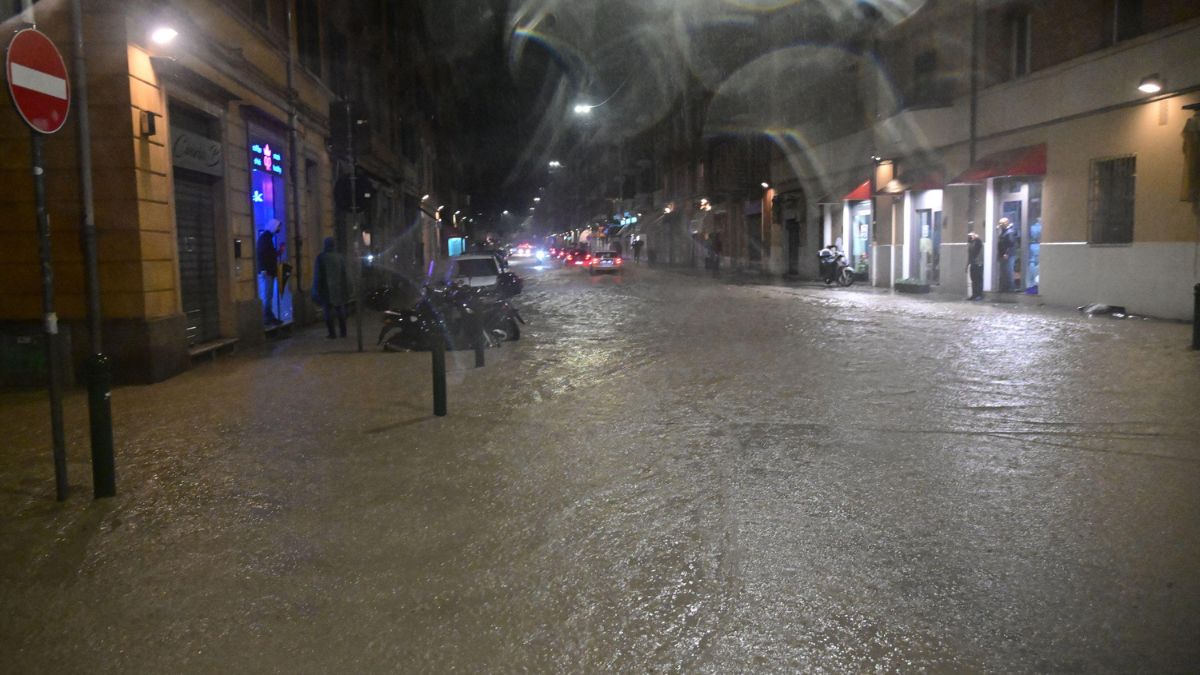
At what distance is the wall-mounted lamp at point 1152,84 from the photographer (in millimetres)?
17281

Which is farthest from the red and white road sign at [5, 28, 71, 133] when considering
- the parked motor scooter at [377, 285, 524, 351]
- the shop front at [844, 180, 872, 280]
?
the shop front at [844, 180, 872, 280]

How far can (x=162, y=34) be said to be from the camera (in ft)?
37.5

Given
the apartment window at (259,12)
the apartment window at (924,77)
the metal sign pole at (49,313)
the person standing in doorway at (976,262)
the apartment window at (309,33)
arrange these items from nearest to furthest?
Result: 1. the metal sign pole at (49,313)
2. the apartment window at (259,12)
3. the apartment window at (309,33)
4. the person standing in doorway at (976,262)
5. the apartment window at (924,77)

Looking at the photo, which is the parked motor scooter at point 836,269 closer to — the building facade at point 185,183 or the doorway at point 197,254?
the building facade at point 185,183

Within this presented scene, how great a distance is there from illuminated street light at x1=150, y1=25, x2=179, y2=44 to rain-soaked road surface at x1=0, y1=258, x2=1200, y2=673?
4204mm

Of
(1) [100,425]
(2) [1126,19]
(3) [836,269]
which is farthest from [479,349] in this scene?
(3) [836,269]

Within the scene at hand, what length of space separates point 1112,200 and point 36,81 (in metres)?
19.4

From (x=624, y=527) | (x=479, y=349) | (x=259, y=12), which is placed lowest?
(x=624, y=527)

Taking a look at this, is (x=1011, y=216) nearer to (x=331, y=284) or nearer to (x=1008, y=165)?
(x=1008, y=165)

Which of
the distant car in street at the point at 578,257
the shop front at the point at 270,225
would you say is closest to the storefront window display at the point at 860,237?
the shop front at the point at 270,225

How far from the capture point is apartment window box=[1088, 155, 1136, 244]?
18719mm

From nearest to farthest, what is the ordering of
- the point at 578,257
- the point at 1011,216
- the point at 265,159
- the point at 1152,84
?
the point at 265,159 → the point at 1152,84 → the point at 1011,216 → the point at 578,257

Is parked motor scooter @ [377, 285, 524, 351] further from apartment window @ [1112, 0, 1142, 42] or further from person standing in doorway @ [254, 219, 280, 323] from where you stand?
apartment window @ [1112, 0, 1142, 42]

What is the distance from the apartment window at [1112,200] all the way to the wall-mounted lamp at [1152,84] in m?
1.45
